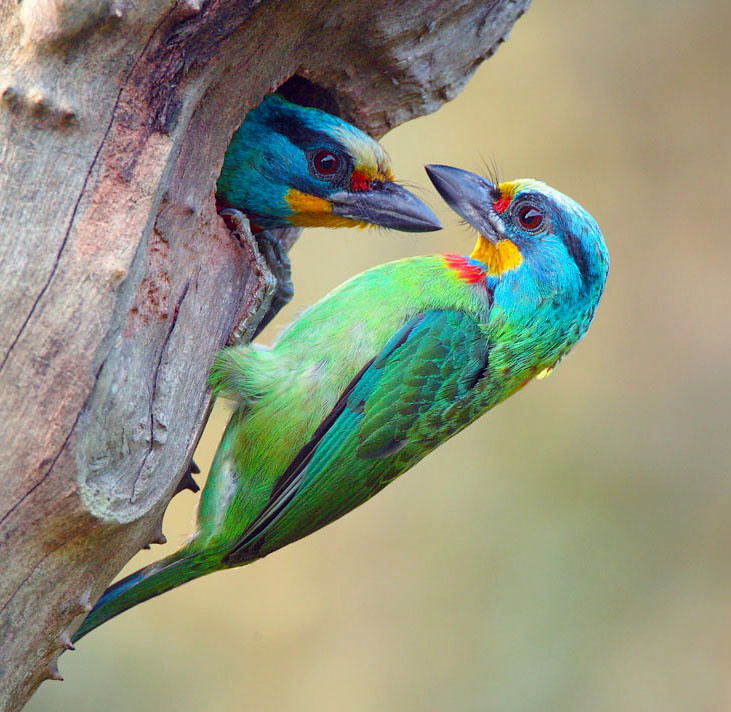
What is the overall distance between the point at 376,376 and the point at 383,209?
551mm

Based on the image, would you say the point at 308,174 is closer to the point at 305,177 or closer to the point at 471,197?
the point at 305,177

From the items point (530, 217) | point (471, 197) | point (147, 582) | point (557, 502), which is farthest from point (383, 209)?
point (557, 502)

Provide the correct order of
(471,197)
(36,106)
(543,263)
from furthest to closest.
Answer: (471,197)
(543,263)
(36,106)

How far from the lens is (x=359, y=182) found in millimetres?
2953

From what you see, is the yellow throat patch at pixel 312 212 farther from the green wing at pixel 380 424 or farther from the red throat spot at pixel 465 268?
the green wing at pixel 380 424

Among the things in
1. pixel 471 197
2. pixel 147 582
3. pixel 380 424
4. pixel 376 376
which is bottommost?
pixel 147 582

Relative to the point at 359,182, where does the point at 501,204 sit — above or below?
above

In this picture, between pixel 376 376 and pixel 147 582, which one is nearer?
pixel 147 582

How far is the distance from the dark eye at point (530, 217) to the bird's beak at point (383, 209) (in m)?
0.28

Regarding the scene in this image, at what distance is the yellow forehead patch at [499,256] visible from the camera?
2.96 metres

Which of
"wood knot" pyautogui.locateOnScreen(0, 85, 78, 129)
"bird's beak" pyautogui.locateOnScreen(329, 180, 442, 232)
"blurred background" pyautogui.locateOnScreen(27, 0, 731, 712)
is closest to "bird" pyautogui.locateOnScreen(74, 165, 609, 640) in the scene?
"bird's beak" pyautogui.locateOnScreen(329, 180, 442, 232)

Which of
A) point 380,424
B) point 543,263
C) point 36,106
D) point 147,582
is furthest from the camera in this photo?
point 543,263

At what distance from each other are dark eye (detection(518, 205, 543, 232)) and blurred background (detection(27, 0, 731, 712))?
7.83ft

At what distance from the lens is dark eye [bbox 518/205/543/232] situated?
9.84ft
